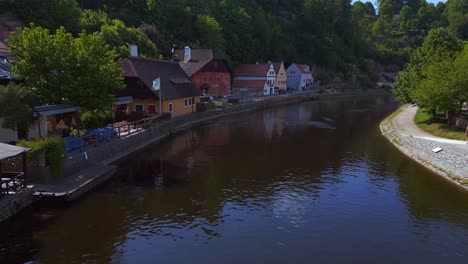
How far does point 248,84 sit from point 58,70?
67205 mm

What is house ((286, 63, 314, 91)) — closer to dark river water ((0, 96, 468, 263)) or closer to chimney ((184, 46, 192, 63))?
chimney ((184, 46, 192, 63))

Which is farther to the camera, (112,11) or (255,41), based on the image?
(255,41)

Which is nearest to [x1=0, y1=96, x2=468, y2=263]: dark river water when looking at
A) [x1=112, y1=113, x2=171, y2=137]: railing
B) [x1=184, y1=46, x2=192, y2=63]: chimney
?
[x1=112, y1=113, x2=171, y2=137]: railing

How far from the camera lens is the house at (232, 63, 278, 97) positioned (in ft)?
309

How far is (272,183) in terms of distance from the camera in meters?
27.2

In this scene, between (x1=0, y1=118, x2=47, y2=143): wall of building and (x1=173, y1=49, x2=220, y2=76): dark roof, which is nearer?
(x1=0, y1=118, x2=47, y2=143): wall of building

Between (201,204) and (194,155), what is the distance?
12684 millimetres

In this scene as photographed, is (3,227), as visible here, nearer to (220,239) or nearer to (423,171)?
(220,239)

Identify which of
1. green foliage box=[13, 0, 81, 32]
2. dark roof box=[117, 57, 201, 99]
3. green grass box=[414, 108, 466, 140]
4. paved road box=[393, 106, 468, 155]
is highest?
green foliage box=[13, 0, 81, 32]

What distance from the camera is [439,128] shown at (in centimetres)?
→ 4053

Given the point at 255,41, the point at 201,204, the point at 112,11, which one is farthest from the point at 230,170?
the point at 255,41

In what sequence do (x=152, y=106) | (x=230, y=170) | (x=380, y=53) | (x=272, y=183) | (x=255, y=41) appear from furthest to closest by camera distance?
(x=380, y=53) < (x=255, y=41) < (x=152, y=106) < (x=230, y=170) < (x=272, y=183)

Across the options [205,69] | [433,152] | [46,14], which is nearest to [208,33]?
[205,69]

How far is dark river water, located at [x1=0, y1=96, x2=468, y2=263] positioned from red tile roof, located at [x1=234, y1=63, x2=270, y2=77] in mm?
60471
